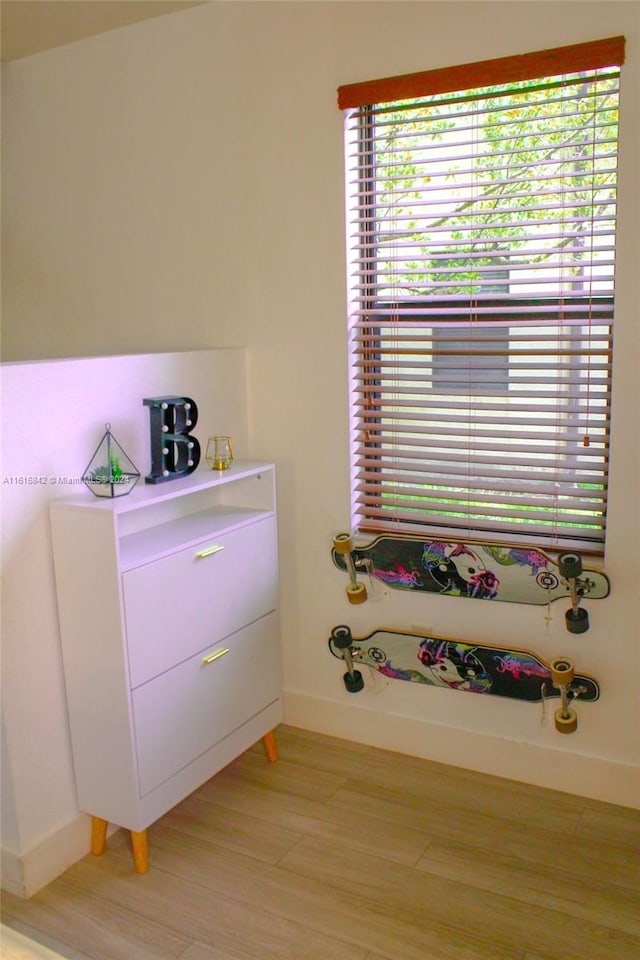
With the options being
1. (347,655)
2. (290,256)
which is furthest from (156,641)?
(290,256)

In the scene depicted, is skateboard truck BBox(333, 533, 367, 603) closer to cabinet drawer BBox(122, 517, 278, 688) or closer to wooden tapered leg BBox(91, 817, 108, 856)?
cabinet drawer BBox(122, 517, 278, 688)

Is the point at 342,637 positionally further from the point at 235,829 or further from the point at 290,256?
the point at 290,256

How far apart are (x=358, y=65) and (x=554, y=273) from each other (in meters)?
0.89

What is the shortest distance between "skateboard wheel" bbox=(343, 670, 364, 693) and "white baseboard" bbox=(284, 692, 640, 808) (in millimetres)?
107

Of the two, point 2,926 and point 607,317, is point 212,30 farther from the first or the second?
point 2,926

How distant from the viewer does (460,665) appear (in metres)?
2.67

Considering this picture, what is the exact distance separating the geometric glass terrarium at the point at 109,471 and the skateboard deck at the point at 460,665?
0.91 meters

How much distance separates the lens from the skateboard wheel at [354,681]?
2842 millimetres

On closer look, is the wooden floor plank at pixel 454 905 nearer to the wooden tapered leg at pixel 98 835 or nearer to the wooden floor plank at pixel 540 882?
the wooden floor plank at pixel 540 882

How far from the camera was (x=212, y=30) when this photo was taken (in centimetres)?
279

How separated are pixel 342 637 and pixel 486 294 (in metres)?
1.20

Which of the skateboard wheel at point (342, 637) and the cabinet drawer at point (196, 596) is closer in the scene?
the cabinet drawer at point (196, 596)

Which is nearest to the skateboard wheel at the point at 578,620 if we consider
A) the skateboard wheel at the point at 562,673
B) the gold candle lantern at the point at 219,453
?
the skateboard wheel at the point at 562,673

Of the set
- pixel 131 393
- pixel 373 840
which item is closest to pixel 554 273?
pixel 131 393
